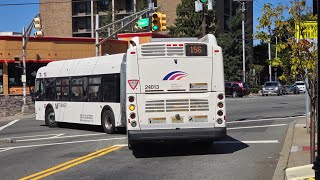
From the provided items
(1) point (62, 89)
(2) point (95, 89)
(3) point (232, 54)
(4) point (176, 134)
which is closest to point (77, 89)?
(1) point (62, 89)

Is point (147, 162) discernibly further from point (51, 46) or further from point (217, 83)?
point (51, 46)

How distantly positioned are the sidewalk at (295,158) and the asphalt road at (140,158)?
25 centimetres

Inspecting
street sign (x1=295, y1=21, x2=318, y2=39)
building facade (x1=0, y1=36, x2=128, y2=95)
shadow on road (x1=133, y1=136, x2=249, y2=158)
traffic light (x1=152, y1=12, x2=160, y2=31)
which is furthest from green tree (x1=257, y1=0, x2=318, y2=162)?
building facade (x1=0, y1=36, x2=128, y2=95)

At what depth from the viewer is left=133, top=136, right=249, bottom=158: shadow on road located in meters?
12.2

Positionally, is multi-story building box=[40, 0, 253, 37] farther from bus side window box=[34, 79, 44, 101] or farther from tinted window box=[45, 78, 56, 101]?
tinted window box=[45, 78, 56, 101]

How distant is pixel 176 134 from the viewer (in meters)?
11.5

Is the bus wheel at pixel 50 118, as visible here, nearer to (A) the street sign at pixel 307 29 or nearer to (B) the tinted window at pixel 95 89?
(B) the tinted window at pixel 95 89

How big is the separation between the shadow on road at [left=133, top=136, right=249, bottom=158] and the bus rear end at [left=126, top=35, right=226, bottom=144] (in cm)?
78

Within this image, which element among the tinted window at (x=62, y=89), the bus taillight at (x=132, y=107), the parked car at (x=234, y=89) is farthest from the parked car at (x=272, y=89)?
A: the bus taillight at (x=132, y=107)

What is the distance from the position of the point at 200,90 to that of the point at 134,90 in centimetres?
164

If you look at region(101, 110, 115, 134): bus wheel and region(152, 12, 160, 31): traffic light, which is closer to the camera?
region(101, 110, 115, 134): bus wheel

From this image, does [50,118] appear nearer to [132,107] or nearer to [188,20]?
[132,107]

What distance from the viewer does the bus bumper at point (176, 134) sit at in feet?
37.6

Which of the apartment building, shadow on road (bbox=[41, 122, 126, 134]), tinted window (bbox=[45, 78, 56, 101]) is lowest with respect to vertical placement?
shadow on road (bbox=[41, 122, 126, 134])
